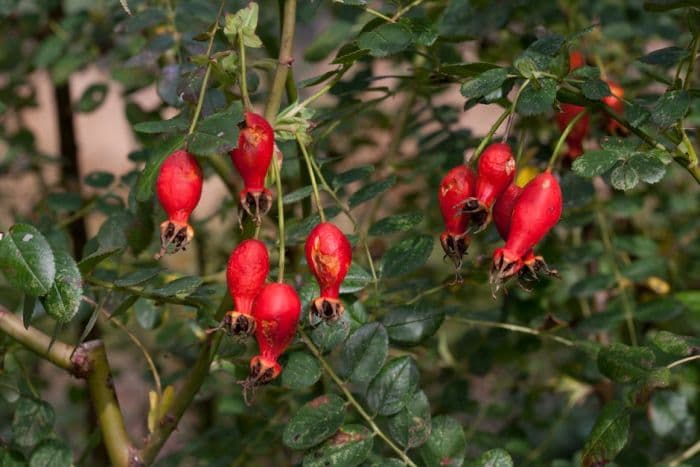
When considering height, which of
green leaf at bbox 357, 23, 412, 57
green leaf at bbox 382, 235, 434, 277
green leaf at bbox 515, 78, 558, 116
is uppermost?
green leaf at bbox 357, 23, 412, 57

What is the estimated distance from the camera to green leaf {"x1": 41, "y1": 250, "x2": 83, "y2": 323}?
1000 millimetres

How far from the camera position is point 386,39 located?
108 cm

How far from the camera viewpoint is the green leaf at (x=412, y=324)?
116 centimetres

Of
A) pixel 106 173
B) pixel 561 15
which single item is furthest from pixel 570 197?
pixel 106 173

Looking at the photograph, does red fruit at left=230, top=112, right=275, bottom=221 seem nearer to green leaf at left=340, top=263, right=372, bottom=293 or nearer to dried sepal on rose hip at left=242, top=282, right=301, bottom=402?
dried sepal on rose hip at left=242, top=282, right=301, bottom=402

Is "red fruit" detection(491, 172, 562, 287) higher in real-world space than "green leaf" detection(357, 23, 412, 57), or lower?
lower

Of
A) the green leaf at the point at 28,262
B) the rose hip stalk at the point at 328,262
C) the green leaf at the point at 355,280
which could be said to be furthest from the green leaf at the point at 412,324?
the green leaf at the point at 28,262

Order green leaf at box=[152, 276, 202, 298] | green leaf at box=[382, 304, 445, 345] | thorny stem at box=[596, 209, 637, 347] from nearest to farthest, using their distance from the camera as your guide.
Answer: green leaf at box=[152, 276, 202, 298], green leaf at box=[382, 304, 445, 345], thorny stem at box=[596, 209, 637, 347]

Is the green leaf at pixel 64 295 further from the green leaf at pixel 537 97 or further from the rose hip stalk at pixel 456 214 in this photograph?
the green leaf at pixel 537 97

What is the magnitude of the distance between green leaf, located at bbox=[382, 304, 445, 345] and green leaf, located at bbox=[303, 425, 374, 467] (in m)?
0.14

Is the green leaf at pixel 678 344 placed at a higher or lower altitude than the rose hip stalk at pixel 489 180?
lower

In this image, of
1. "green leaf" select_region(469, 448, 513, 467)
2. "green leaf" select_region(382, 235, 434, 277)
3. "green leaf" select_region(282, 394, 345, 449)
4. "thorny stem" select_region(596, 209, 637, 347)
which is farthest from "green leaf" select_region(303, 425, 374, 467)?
"thorny stem" select_region(596, 209, 637, 347)

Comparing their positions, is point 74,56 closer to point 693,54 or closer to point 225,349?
point 225,349

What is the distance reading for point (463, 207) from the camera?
100 centimetres
